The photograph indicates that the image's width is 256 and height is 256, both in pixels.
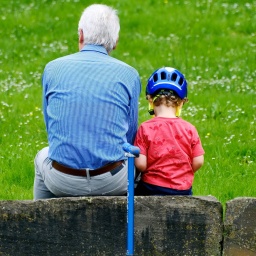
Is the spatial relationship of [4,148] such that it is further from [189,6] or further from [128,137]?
[189,6]

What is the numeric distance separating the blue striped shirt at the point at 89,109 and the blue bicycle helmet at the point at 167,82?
0.15m

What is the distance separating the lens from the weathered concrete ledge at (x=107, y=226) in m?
5.57

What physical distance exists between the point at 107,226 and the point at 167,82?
3.51 feet

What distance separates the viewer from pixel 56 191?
19.1 ft

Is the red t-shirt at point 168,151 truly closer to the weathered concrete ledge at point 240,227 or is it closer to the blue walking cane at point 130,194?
the weathered concrete ledge at point 240,227

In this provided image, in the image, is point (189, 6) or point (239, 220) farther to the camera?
point (189, 6)

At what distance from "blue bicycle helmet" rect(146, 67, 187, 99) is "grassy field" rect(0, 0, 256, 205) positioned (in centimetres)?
147

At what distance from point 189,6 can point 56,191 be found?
31.5 feet

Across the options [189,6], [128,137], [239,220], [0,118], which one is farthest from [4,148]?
[189,6]

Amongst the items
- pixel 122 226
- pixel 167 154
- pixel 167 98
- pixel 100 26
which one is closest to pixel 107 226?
pixel 122 226

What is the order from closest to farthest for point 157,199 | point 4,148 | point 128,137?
point 157,199 < point 128,137 < point 4,148

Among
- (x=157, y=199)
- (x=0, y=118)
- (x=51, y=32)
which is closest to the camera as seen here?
(x=157, y=199)

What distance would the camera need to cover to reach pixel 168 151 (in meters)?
5.82

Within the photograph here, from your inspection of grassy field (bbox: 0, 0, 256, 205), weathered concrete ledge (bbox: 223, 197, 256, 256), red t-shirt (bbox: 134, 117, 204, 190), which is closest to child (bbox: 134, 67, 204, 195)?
red t-shirt (bbox: 134, 117, 204, 190)
